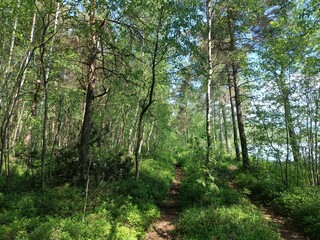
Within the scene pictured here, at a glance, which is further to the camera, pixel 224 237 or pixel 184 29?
pixel 184 29

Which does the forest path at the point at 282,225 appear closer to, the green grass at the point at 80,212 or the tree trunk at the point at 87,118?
the green grass at the point at 80,212

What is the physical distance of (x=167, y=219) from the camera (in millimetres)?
7488

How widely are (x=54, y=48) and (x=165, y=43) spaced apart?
14.9 feet

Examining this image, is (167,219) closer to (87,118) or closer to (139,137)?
(139,137)

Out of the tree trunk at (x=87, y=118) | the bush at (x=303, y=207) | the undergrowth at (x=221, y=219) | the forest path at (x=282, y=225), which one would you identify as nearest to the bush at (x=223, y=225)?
the undergrowth at (x=221, y=219)

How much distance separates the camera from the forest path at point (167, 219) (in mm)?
6431

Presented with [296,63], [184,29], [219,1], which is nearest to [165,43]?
[184,29]

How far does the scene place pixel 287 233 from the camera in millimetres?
6715

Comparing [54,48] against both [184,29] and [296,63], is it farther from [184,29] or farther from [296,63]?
[296,63]

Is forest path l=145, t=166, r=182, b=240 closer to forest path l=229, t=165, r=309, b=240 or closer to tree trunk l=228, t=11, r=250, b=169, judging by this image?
forest path l=229, t=165, r=309, b=240

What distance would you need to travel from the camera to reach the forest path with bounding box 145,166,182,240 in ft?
21.1

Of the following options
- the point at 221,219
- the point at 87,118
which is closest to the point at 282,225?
the point at 221,219

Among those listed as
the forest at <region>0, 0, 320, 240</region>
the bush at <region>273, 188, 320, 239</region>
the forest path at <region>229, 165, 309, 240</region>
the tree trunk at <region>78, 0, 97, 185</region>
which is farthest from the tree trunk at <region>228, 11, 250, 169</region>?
the tree trunk at <region>78, 0, 97, 185</region>

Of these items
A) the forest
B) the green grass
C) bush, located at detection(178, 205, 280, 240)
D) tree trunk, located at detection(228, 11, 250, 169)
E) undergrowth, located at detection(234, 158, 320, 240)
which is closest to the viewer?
the green grass
